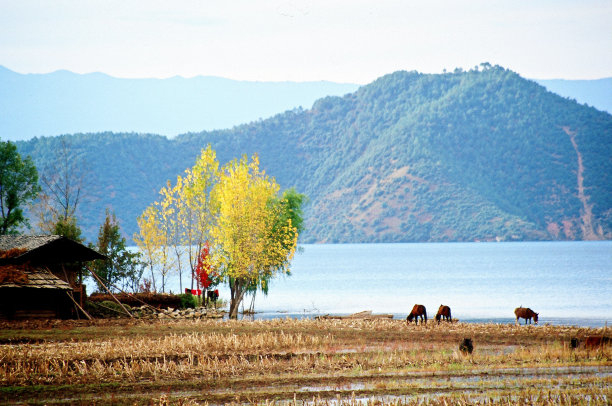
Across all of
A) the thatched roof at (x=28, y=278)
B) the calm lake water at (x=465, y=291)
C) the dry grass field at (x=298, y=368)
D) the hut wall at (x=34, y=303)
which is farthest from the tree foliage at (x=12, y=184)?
the dry grass field at (x=298, y=368)

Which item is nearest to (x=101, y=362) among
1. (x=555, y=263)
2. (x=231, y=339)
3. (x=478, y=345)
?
(x=231, y=339)

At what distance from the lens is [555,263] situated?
12825 centimetres

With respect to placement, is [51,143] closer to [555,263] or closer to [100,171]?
[100,171]

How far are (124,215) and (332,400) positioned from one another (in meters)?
149

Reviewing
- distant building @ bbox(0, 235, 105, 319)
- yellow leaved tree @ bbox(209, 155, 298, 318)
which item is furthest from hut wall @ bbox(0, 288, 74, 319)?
yellow leaved tree @ bbox(209, 155, 298, 318)

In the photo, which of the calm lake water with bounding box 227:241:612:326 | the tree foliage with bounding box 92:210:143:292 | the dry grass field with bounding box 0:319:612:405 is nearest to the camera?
the dry grass field with bounding box 0:319:612:405

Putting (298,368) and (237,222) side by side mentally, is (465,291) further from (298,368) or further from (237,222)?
(298,368)

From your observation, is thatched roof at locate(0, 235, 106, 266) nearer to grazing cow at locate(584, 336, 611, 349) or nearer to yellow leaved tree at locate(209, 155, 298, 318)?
yellow leaved tree at locate(209, 155, 298, 318)

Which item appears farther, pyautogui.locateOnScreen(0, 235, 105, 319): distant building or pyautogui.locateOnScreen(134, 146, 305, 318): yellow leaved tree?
pyautogui.locateOnScreen(134, 146, 305, 318): yellow leaved tree

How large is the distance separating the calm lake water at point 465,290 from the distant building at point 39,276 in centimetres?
2115

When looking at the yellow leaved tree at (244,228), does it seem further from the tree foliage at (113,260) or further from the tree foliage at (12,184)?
the tree foliage at (12,184)

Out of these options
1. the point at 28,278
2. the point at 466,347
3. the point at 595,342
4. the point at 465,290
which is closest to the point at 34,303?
the point at 28,278

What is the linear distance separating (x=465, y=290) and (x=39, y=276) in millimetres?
54691

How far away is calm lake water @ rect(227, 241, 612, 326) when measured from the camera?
5778cm
